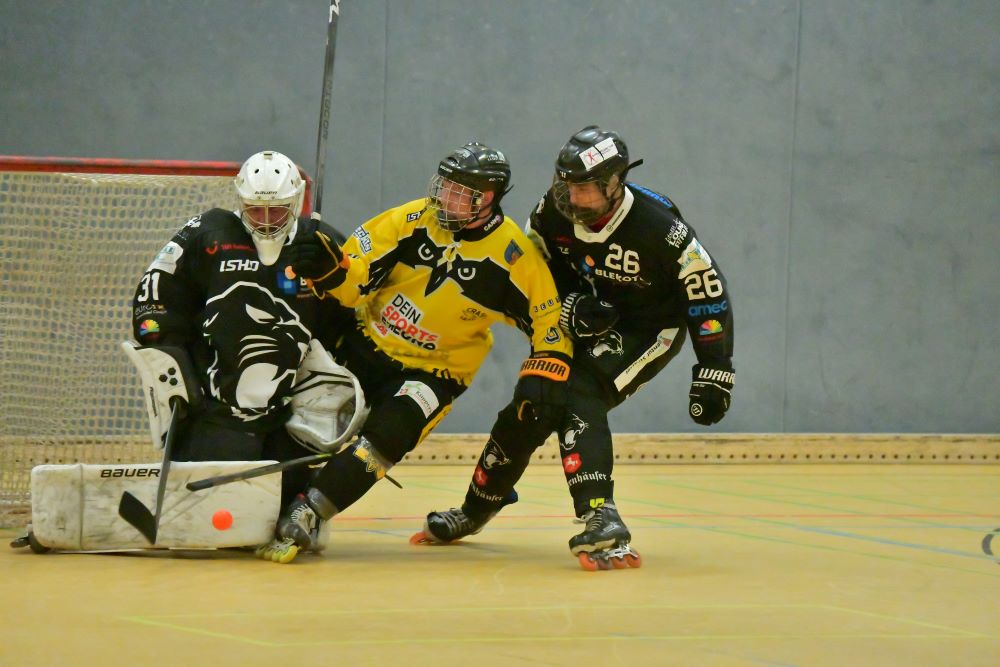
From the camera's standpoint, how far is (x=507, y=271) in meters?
4.20

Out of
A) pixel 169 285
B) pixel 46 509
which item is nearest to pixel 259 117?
pixel 169 285

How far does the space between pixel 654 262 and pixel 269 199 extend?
129cm

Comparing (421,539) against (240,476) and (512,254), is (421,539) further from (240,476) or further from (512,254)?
(512,254)

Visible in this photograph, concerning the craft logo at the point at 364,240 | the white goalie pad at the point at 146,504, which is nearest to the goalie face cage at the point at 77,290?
the craft logo at the point at 364,240

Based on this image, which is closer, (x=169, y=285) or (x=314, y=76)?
(x=169, y=285)

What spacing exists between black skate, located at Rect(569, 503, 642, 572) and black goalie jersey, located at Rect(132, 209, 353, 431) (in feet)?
3.64

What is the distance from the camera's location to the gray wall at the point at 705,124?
22.6 ft

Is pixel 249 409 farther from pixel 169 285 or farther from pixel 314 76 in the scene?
pixel 314 76

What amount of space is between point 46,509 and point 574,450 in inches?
65.6

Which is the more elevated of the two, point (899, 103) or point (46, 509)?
point (899, 103)

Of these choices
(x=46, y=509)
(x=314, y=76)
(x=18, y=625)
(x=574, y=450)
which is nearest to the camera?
(x=18, y=625)

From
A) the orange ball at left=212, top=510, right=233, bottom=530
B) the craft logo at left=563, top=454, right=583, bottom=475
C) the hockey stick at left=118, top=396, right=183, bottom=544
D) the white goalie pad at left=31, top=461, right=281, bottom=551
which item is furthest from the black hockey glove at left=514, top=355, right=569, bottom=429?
the hockey stick at left=118, top=396, right=183, bottom=544

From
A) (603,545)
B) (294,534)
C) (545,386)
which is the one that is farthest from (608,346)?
(294,534)

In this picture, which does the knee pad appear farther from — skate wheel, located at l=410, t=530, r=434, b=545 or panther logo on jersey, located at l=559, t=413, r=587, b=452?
panther logo on jersey, located at l=559, t=413, r=587, b=452
